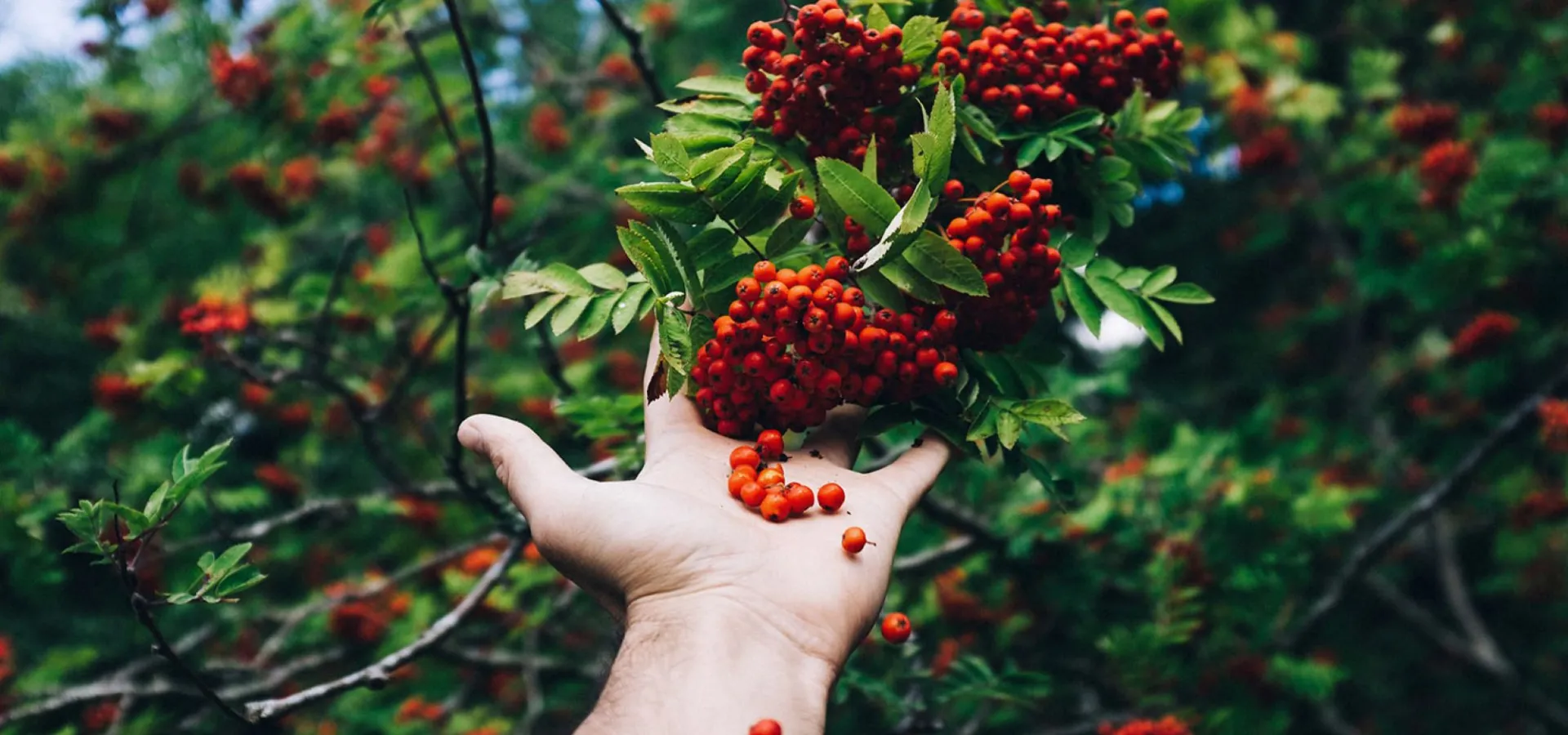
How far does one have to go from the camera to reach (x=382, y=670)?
278cm

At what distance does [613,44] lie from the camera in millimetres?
7512

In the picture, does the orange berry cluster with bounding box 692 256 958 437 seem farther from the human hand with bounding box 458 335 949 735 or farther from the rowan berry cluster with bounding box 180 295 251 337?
the rowan berry cluster with bounding box 180 295 251 337

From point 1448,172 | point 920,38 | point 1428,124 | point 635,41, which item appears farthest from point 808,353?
point 1428,124

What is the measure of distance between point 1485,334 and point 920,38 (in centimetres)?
399

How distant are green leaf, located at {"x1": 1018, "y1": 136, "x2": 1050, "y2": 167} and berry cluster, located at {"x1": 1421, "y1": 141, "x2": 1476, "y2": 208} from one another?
3.43m

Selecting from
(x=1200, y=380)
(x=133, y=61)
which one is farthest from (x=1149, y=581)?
(x=133, y=61)

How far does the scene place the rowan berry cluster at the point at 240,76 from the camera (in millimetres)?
5270

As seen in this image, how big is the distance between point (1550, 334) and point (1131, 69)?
3.57 meters

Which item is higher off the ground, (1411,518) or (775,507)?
(775,507)

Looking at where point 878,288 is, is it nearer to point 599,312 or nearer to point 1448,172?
point 599,312

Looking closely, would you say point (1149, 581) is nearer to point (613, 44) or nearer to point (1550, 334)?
point (1550, 334)

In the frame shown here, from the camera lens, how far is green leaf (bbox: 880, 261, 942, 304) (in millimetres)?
2170

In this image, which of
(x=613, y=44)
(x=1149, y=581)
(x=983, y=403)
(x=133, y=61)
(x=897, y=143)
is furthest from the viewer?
(x=613, y=44)

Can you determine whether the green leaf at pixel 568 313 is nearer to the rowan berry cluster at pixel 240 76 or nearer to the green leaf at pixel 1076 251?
the green leaf at pixel 1076 251
